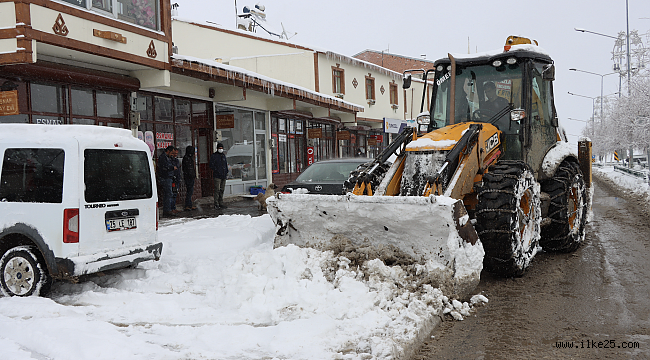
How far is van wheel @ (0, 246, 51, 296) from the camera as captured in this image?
5364 millimetres

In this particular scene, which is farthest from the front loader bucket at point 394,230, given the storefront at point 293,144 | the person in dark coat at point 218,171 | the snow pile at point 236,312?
the storefront at point 293,144

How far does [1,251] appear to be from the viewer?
5.59 m

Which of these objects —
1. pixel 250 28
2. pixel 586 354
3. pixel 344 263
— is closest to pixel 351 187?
pixel 344 263

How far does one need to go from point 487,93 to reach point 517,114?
0.57 m

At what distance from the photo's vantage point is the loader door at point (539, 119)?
22.7 ft

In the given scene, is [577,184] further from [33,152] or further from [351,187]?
[33,152]

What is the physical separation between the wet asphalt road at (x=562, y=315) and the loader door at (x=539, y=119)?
1.47 metres

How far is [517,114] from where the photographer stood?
665 centimetres

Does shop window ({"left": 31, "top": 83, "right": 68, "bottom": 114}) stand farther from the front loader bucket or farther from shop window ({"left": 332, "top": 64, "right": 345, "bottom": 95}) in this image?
shop window ({"left": 332, "top": 64, "right": 345, "bottom": 95})

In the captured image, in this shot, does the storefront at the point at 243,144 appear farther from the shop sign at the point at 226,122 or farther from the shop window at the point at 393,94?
the shop window at the point at 393,94

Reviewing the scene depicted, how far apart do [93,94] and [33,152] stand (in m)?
6.95

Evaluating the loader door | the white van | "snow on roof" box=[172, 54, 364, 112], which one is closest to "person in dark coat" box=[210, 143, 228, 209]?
"snow on roof" box=[172, 54, 364, 112]

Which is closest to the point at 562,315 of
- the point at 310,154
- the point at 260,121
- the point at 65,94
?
the point at 65,94

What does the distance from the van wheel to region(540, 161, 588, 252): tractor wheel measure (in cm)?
623
